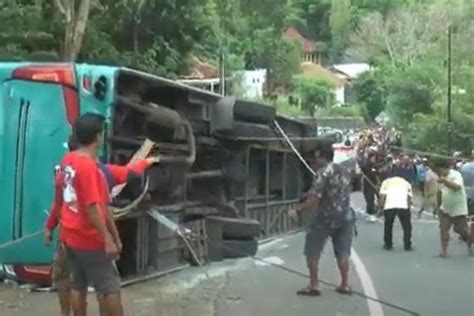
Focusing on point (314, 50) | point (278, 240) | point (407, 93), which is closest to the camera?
point (278, 240)

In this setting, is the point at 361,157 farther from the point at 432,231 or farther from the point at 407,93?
the point at 407,93

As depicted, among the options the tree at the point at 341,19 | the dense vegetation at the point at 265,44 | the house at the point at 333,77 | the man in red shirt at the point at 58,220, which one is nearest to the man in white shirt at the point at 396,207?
the dense vegetation at the point at 265,44

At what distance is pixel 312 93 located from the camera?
84.1 m

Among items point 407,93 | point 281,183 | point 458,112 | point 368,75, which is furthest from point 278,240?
point 368,75

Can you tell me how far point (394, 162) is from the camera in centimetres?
2588

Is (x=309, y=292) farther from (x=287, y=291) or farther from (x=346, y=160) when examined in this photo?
(x=346, y=160)

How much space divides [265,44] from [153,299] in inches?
1983

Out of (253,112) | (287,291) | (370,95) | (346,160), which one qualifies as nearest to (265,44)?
(370,95)

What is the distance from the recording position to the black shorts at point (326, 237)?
1070 cm

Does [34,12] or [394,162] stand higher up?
[34,12]

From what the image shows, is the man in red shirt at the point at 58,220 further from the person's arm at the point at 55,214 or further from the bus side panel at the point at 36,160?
→ the bus side panel at the point at 36,160

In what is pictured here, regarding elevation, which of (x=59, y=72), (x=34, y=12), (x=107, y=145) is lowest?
(x=107, y=145)

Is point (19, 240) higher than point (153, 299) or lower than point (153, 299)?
higher

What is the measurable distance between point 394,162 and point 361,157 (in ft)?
3.40
